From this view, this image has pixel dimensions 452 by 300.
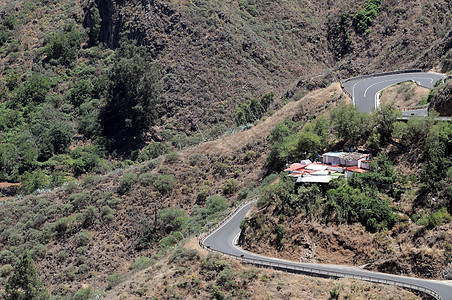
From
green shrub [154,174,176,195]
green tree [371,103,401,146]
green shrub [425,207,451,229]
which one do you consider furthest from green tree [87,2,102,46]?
green shrub [425,207,451,229]

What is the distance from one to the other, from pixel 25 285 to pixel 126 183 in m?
17.3

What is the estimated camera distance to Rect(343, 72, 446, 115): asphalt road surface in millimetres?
59550

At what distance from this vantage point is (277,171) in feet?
190

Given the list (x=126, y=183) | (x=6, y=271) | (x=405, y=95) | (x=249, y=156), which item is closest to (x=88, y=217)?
(x=126, y=183)

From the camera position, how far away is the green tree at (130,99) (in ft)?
276

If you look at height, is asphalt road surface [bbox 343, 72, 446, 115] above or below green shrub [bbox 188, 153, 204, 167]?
above

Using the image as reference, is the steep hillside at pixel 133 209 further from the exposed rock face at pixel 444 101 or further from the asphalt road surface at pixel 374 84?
the exposed rock face at pixel 444 101

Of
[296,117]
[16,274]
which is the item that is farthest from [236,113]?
[16,274]

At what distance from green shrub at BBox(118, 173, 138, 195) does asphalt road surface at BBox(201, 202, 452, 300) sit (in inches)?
662

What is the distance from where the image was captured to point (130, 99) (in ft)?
281

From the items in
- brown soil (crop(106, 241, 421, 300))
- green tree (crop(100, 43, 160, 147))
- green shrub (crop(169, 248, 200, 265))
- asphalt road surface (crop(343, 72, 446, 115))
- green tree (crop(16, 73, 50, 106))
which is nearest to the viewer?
brown soil (crop(106, 241, 421, 300))

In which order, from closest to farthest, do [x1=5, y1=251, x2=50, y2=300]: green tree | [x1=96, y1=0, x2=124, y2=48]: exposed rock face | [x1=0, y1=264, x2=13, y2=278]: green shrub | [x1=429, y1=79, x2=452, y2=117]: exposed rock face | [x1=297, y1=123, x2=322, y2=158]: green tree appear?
[x1=429, y1=79, x2=452, y2=117]: exposed rock face, [x1=5, y1=251, x2=50, y2=300]: green tree, [x1=297, y1=123, x2=322, y2=158]: green tree, [x1=0, y1=264, x2=13, y2=278]: green shrub, [x1=96, y1=0, x2=124, y2=48]: exposed rock face

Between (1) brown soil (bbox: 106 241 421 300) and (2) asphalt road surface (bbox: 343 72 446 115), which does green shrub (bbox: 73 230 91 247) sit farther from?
(2) asphalt road surface (bbox: 343 72 446 115)

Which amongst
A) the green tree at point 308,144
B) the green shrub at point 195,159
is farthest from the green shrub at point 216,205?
the green tree at point 308,144
